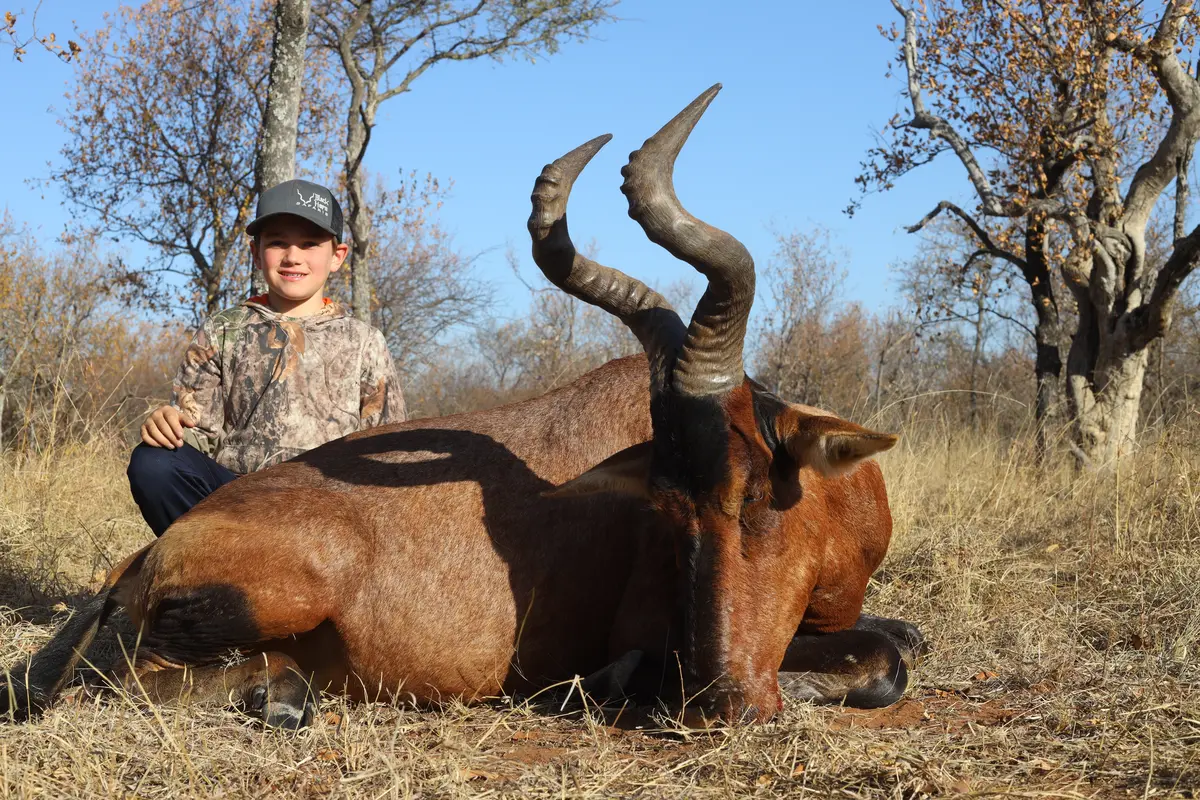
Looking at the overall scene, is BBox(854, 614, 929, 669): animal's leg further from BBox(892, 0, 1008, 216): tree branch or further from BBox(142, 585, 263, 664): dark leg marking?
BBox(892, 0, 1008, 216): tree branch

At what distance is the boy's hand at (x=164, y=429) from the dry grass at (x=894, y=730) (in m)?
1.41

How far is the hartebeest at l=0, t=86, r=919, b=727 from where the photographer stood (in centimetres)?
407

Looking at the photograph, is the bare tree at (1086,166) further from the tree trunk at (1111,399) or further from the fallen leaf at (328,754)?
the fallen leaf at (328,754)

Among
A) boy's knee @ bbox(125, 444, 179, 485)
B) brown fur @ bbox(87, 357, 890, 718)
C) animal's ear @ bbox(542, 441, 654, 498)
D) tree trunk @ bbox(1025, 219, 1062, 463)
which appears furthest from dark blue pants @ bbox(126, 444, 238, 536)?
tree trunk @ bbox(1025, 219, 1062, 463)

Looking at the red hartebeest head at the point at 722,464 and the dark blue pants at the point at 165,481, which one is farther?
the dark blue pants at the point at 165,481

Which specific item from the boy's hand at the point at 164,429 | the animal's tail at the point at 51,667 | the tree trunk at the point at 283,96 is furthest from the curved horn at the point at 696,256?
the tree trunk at the point at 283,96

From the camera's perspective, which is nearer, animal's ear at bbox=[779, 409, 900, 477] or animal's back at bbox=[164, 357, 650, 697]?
animal's ear at bbox=[779, 409, 900, 477]

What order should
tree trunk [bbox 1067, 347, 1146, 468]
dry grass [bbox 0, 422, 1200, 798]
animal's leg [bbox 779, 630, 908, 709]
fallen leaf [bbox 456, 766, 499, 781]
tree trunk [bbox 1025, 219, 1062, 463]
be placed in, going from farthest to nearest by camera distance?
tree trunk [bbox 1025, 219, 1062, 463], tree trunk [bbox 1067, 347, 1146, 468], animal's leg [bbox 779, 630, 908, 709], fallen leaf [bbox 456, 766, 499, 781], dry grass [bbox 0, 422, 1200, 798]

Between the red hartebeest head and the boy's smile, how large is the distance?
251 cm

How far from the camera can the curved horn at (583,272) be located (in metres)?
4.47

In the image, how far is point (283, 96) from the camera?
10.2 metres

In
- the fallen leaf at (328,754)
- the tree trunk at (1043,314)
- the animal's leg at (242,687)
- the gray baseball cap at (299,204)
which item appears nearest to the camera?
the fallen leaf at (328,754)

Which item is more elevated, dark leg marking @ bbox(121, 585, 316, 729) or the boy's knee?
the boy's knee

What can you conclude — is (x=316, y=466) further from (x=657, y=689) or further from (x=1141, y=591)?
(x=1141, y=591)
